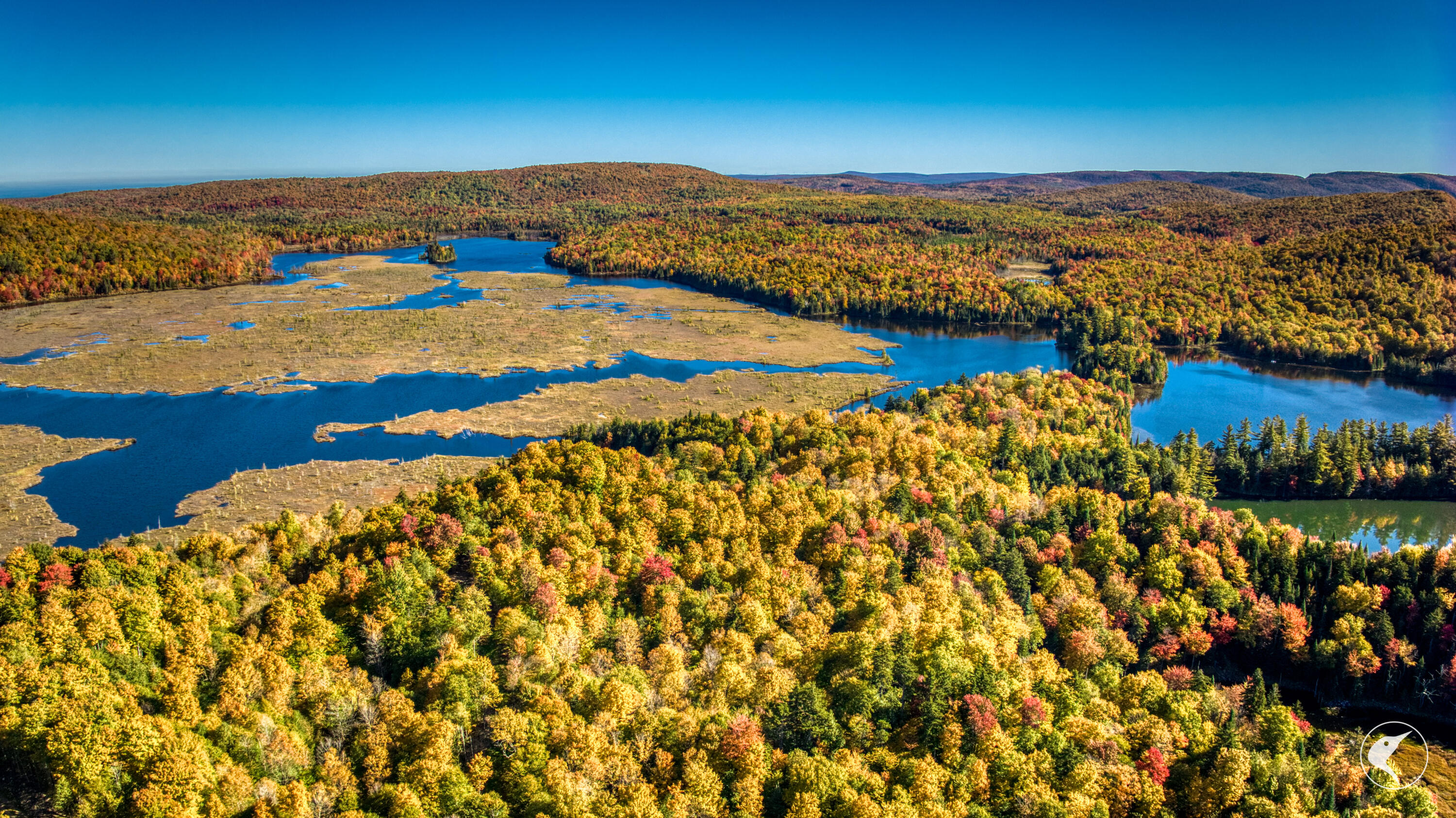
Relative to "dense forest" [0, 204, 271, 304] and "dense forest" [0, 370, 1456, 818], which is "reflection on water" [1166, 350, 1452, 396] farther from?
"dense forest" [0, 204, 271, 304]

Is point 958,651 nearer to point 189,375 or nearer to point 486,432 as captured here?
point 486,432

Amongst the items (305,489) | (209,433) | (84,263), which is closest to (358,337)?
(209,433)

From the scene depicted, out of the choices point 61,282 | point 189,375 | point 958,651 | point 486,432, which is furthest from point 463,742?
point 61,282

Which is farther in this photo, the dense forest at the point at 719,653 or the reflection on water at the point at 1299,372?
the reflection on water at the point at 1299,372

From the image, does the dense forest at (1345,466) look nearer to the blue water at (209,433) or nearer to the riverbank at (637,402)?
the riverbank at (637,402)

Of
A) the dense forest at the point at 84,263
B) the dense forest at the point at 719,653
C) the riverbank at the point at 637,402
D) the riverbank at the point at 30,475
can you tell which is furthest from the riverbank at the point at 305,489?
the dense forest at the point at 84,263

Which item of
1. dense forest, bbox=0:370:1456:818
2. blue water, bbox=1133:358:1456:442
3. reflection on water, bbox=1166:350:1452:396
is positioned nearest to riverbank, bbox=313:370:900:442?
dense forest, bbox=0:370:1456:818
